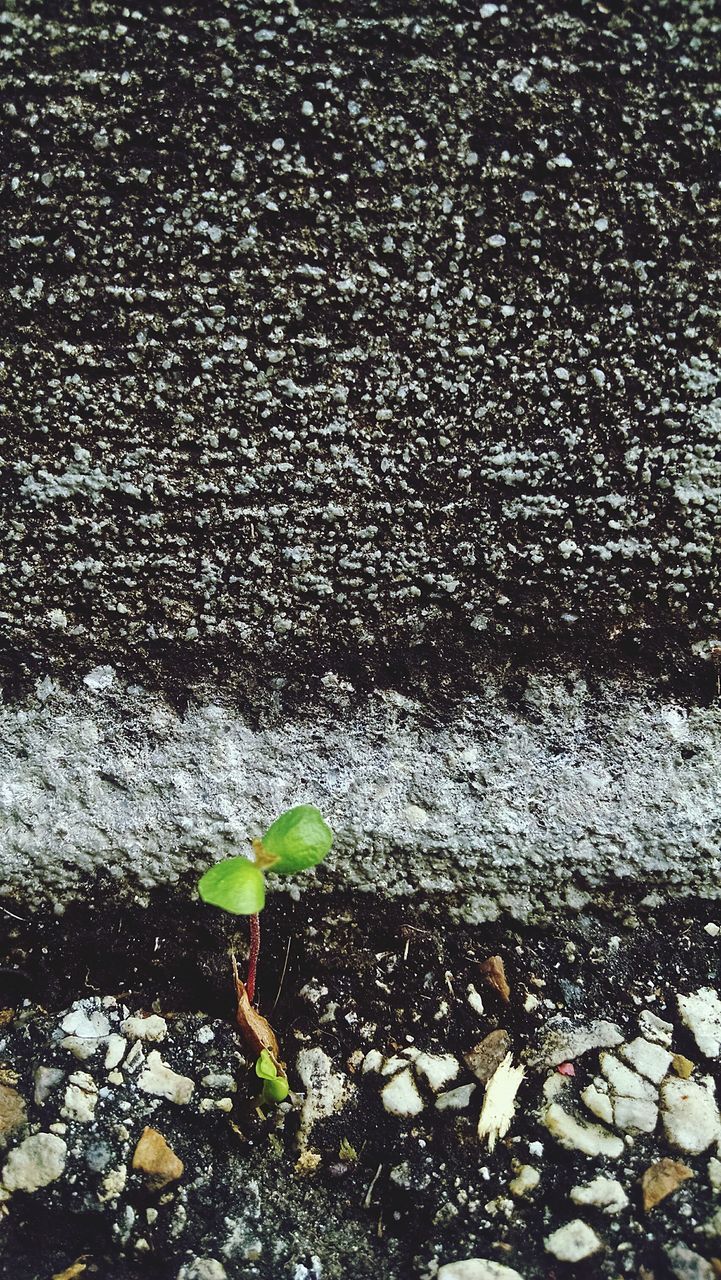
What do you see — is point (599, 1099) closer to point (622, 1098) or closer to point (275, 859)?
point (622, 1098)

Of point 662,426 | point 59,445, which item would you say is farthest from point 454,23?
point 59,445

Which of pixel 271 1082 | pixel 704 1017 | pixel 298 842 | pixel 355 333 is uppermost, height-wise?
pixel 355 333

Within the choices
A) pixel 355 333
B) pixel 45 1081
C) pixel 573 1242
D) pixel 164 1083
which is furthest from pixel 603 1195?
pixel 355 333

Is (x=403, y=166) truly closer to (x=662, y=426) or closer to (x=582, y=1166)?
(x=662, y=426)

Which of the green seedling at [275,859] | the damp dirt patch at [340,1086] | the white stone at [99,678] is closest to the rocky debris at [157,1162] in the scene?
the damp dirt patch at [340,1086]

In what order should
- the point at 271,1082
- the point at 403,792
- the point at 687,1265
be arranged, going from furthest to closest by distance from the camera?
the point at 403,792 → the point at 271,1082 → the point at 687,1265

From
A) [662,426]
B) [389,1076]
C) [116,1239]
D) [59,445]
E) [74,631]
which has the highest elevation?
[662,426]
